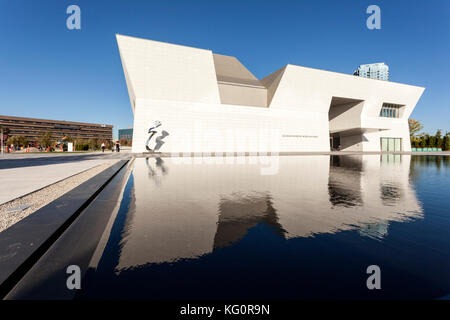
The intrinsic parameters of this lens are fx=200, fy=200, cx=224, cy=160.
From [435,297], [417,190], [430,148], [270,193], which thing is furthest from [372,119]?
[435,297]

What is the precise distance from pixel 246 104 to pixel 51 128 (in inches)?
4647

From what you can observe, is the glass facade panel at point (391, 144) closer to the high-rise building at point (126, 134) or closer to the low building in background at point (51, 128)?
the low building in background at point (51, 128)

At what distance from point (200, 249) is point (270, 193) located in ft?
10.9

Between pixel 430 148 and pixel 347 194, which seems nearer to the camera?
pixel 347 194

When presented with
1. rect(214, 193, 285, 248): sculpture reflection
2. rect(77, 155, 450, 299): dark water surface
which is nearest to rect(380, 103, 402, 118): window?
rect(77, 155, 450, 299): dark water surface

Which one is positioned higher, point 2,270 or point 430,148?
point 430,148

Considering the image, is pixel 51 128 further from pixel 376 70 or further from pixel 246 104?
pixel 376 70

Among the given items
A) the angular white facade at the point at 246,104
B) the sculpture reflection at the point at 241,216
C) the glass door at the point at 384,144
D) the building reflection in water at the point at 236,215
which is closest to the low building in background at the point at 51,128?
the angular white facade at the point at 246,104

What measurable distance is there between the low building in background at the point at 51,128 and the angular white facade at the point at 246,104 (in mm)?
78958

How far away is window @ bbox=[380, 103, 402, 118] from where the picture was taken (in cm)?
3994

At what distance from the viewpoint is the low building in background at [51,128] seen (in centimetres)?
9450
